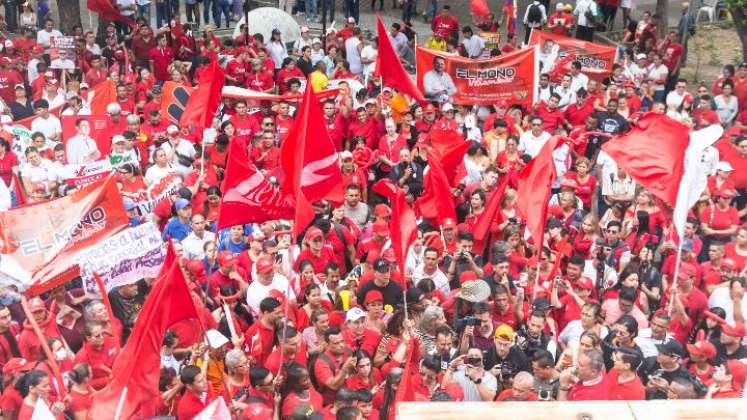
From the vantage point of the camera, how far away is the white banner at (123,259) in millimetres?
8672

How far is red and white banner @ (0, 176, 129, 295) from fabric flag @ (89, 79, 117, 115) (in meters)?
4.34

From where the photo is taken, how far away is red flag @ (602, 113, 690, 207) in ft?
29.6

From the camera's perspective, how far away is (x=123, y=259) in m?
8.74

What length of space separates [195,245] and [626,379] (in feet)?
14.3

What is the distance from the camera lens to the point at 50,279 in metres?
8.88

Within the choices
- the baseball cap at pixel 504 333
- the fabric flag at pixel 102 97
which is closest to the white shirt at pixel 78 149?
the fabric flag at pixel 102 97

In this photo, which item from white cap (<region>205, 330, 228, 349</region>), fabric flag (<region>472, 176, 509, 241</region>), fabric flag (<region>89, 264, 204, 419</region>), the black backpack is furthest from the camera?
the black backpack

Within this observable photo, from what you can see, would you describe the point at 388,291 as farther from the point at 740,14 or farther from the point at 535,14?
the point at 740,14

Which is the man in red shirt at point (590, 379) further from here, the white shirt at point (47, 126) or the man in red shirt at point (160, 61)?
the man in red shirt at point (160, 61)

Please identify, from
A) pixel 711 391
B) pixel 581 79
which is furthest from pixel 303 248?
pixel 581 79

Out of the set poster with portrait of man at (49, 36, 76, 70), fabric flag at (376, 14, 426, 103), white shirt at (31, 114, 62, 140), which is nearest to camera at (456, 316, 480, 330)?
fabric flag at (376, 14, 426, 103)

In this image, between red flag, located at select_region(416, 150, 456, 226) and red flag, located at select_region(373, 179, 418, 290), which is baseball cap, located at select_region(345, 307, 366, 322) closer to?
red flag, located at select_region(373, 179, 418, 290)

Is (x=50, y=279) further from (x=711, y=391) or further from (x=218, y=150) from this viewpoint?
(x=711, y=391)

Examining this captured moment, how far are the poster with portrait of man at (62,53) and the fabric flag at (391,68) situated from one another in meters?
5.62
